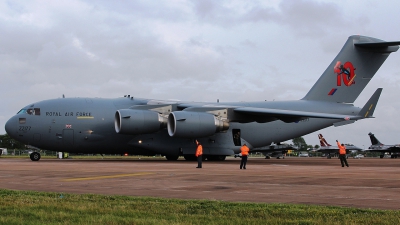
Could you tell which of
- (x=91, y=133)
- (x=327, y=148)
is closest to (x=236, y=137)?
(x=91, y=133)

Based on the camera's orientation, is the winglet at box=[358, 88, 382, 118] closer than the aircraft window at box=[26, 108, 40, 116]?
Yes

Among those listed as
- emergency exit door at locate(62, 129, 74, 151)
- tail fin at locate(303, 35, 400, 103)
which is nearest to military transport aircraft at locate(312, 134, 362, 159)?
tail fin at locate(303, 35, 400, 103)

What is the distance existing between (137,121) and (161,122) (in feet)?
5.00

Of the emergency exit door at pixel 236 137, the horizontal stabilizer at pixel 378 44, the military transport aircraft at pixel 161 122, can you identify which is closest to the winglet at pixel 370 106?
the military transport aircraft at pixel 161 122

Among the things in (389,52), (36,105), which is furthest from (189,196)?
(389,52)

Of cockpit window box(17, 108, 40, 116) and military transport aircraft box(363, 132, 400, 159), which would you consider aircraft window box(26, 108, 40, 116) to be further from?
military transport aircraft box(363, 132, 400, 159)

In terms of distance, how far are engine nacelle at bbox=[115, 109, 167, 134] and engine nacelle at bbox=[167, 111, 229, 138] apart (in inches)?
32.6

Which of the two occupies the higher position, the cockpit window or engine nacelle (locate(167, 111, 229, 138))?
the cockpit window

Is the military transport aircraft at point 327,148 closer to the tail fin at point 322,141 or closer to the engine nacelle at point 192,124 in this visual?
the tail fin at point 322,141

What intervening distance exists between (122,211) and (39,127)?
2187cm

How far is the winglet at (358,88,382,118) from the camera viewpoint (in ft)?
87.5

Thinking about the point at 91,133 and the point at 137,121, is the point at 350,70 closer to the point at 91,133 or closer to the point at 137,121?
the point at 137,121

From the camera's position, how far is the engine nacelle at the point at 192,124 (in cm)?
2678

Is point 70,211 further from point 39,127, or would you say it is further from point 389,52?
point 389,52
